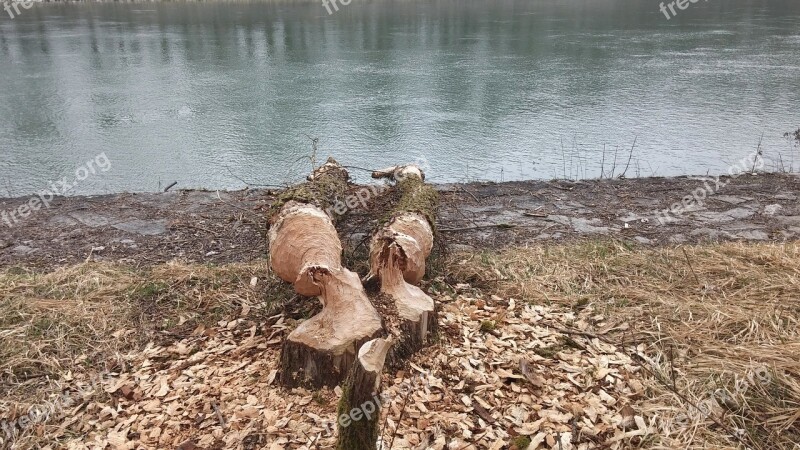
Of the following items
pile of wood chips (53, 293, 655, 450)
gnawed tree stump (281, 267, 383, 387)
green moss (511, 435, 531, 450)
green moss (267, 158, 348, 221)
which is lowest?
green moss (511, 435, 531, 450)

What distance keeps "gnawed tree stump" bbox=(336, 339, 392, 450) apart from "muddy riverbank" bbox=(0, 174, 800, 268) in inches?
95.4

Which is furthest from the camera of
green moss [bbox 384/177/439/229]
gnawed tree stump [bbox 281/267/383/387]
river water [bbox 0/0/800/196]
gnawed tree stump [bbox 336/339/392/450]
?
river water [bbox 0/0/800/196]

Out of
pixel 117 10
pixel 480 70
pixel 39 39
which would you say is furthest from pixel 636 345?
pixel 117 10

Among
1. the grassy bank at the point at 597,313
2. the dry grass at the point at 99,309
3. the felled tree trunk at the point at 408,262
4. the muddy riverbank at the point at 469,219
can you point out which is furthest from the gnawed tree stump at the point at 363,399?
the muddy riverbank at the point at 469,219

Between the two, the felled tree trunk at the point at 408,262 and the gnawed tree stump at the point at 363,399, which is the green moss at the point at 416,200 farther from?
the gnawed tree stump at the point at 363,399

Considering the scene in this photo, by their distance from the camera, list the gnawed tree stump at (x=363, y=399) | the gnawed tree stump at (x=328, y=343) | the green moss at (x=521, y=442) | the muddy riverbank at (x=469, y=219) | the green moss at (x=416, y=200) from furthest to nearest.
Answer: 1. the muddy riverbank at (x=469, y=219)
2. the green moss at (x=416, y=200)
3. the gnawed tree stump at (x=328, y=343)
4. the green moss at (x=521, y=442)
5. the gnawed tree stump at (x=363, y=399)

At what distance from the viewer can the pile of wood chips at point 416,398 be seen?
2.49 m

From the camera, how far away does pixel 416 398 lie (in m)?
2.66

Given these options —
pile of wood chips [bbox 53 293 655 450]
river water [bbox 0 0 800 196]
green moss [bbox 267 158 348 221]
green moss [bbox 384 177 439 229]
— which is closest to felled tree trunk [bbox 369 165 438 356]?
green moss [bbox 384 177 439 229]

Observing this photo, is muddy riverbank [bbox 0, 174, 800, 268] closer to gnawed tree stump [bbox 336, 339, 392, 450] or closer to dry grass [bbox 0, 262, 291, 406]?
dry grass [bbox 0, 262, 291, 406]

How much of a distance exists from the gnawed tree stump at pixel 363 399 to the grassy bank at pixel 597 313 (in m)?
1.14

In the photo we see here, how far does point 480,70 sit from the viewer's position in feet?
38.9

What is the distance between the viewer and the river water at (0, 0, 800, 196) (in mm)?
7289

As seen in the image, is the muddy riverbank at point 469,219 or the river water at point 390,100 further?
the river water at point 390,100
